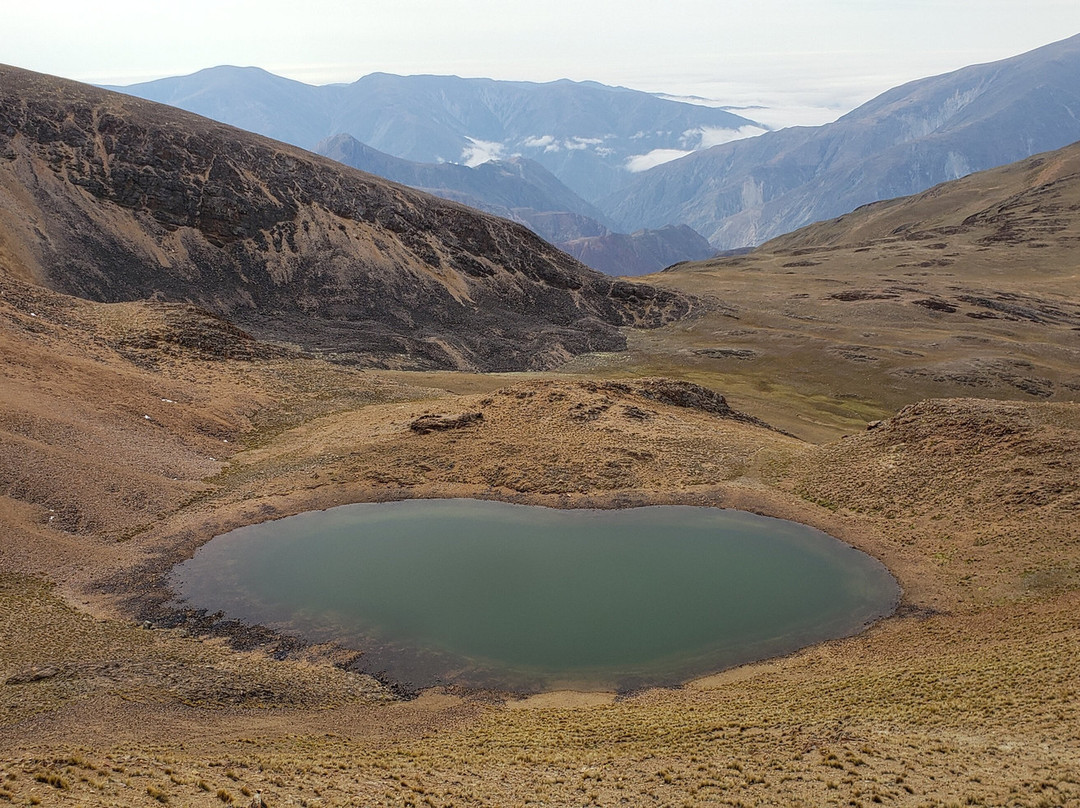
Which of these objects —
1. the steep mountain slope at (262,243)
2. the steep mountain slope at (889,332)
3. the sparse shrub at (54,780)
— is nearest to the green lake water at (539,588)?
the sparse shrub at (54,780)

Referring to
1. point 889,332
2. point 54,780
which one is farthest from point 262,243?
point 54,780

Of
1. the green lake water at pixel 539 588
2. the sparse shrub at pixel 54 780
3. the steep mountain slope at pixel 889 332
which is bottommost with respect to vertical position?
the green lake water at pixel 539 588

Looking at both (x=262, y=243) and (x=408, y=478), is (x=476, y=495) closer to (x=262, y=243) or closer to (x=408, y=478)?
(x=408, y=478)

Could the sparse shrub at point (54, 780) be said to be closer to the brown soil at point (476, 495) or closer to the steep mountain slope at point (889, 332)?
the brown soil at point (476, 495)

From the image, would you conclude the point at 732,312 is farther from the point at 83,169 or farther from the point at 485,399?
the point at 83,169

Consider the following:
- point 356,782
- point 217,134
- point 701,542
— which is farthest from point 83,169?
point 356,782
